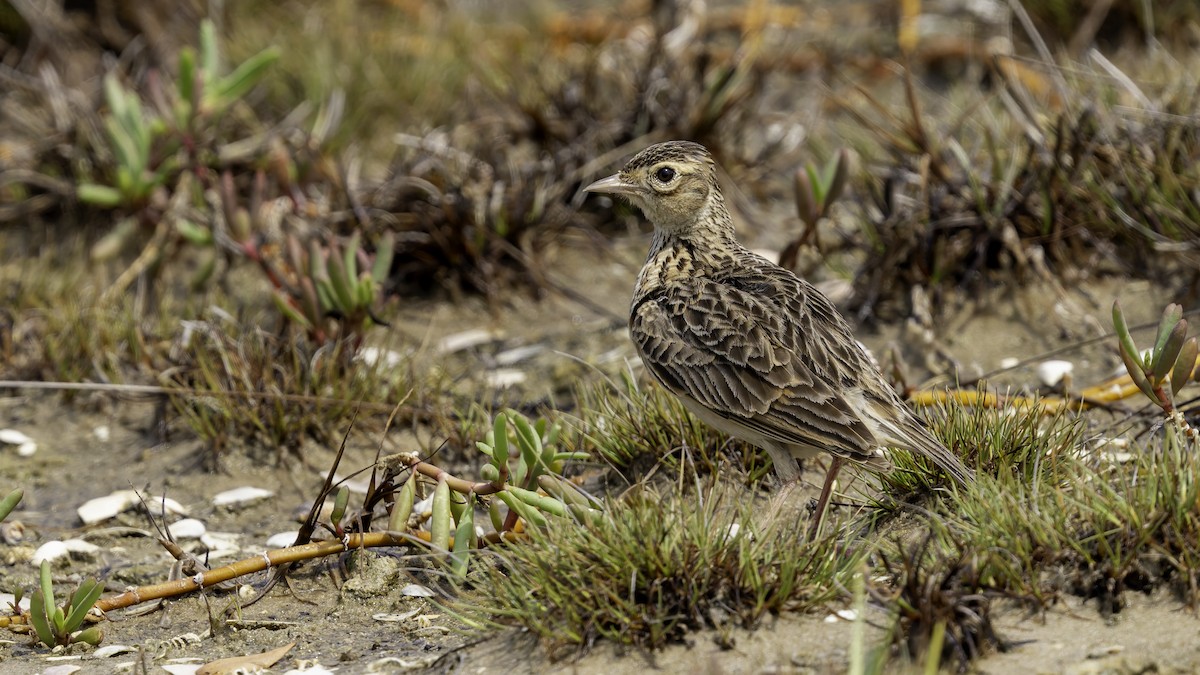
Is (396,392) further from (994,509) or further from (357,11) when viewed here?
(357,11)

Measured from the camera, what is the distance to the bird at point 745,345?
15.0 ft

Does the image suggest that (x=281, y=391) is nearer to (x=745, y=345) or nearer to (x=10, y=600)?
(x=10, y=600)

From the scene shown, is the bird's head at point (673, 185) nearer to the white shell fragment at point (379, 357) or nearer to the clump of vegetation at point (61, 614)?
the white shell fragment at point (379, 357)

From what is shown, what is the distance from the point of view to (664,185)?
18.0 ft

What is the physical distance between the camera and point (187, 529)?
5535 millimetres

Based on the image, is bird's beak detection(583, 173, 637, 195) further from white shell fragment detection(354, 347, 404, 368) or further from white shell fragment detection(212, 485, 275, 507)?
white shell fragment detection(212, 485, 275, 507)

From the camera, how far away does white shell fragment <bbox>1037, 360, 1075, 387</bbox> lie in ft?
19.6

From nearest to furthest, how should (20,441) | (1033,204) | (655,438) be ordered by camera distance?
(655,438), (20,441), (1033,204)

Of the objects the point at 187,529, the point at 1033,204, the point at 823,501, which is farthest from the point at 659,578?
the point at 1033,204

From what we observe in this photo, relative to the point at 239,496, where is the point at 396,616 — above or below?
above

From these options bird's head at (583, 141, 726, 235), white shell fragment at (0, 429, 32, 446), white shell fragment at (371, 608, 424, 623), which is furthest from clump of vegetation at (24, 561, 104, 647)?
bird's head at (583, 141, 726, 235)

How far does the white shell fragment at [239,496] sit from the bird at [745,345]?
1.87 metres

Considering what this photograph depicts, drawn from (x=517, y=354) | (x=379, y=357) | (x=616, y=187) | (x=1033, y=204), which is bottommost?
(x=517, y=354)

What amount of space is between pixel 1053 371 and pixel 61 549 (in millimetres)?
4318
